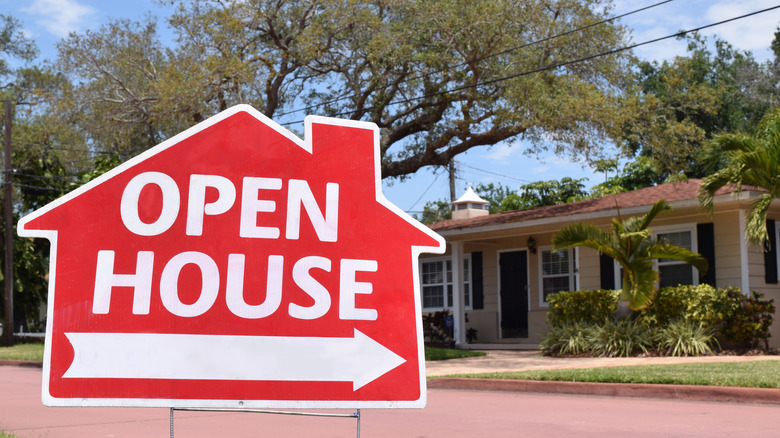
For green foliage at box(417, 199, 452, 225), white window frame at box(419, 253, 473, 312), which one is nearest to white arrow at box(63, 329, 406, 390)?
white window frame at box(419, 253, 473, 312)

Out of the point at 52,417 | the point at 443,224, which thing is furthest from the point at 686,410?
the point at 443,224

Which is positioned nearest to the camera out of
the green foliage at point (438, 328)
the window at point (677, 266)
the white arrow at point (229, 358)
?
the white arrow at point (229, 358)

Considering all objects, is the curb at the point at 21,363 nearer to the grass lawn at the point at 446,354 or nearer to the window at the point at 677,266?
the grass lawn at the point at 446,354

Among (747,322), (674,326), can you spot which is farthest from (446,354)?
(747,322)

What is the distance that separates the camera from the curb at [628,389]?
10.5 m

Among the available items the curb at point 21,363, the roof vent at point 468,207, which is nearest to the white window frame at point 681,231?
the roof vent at point 468,207

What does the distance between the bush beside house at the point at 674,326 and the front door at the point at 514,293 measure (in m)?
4.12

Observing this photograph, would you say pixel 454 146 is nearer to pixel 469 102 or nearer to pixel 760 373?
pixel 469 102

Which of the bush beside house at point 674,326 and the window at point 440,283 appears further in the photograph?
the window at point 440,283

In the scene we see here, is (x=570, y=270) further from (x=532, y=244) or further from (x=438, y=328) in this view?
(x=438, y=328)

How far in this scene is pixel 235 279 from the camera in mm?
3422

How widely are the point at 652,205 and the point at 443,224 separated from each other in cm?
759

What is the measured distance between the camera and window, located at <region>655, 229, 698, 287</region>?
744 inches

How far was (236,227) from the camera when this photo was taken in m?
3.46
